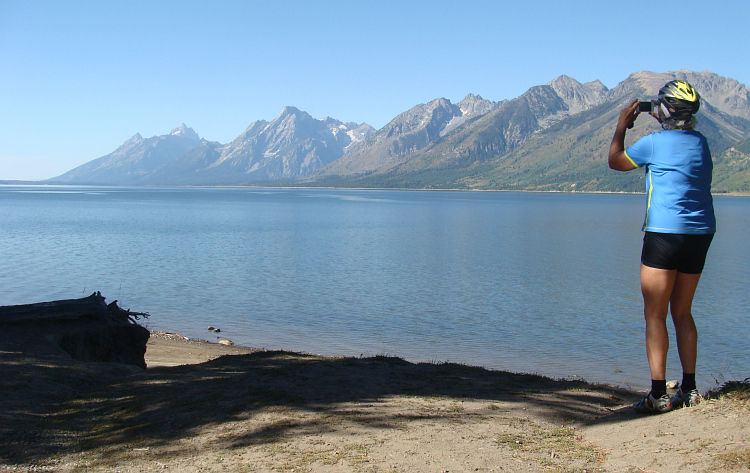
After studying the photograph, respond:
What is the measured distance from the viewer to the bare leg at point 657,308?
6.42m

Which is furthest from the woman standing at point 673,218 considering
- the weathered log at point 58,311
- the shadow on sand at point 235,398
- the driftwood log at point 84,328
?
the weathered log at point 58,311

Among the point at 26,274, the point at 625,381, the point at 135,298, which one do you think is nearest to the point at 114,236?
the point at 26,274

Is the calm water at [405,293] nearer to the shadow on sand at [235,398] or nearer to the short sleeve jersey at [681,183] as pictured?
the shadow on sand at [235,398]

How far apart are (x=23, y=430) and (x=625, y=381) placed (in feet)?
52.9

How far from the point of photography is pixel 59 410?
27.2 feet

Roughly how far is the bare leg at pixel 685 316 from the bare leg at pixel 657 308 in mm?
112

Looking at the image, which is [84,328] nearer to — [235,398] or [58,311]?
[58,311]

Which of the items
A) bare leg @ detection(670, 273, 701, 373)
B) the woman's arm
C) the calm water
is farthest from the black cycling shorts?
the calm water

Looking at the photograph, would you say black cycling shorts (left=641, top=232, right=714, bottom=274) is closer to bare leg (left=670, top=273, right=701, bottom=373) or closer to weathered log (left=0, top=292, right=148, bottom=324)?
bare leg (left=670, top=273, right=701, bottom=373)

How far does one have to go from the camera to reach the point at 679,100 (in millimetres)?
6555

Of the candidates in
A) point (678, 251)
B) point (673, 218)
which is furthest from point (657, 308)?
point (673, 218)

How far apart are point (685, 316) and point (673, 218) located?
1.27m

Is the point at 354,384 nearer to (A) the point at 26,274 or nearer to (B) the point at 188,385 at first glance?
(B) the point at 188,385

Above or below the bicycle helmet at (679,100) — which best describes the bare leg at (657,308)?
below
